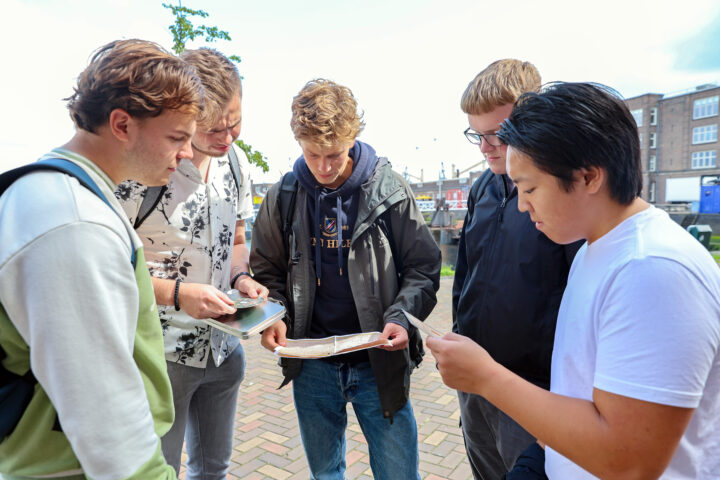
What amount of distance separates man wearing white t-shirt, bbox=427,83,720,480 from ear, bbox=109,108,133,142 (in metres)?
1.06

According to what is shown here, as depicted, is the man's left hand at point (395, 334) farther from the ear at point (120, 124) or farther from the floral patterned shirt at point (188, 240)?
the ear at point (120, 124)

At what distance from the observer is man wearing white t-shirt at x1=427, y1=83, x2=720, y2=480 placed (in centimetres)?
90

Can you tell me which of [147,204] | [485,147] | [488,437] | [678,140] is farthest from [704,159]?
[147,204]

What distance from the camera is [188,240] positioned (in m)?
1.89

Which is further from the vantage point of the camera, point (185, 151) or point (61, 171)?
point (185, 151)

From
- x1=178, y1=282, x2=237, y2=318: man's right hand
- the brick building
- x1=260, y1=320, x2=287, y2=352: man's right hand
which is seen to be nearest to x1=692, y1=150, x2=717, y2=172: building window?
the brick building

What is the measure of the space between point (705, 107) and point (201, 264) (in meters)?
61.2

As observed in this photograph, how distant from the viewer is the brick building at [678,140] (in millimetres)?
46094

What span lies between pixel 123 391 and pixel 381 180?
1.53 metres

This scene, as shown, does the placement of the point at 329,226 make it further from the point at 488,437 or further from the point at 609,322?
the point at 609,322

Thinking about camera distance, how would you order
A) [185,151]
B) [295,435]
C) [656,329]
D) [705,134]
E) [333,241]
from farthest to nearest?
[705,134] < [295,435] < [333,241] < [185,151] < [656,329]

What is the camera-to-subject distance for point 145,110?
47.3 inches

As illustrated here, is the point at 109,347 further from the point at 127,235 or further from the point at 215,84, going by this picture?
the point at 215,84

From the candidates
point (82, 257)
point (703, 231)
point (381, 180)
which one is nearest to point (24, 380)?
point (82, 257)
